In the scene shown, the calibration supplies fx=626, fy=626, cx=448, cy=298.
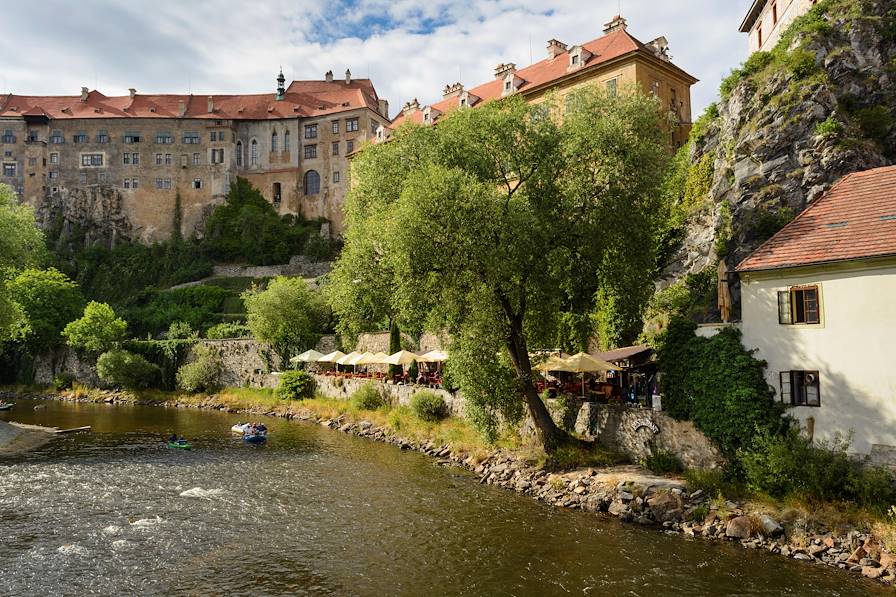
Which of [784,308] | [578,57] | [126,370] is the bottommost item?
[126,370]

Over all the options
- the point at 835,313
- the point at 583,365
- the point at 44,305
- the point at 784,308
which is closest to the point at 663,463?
the point at 583,365

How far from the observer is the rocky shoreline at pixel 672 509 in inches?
535

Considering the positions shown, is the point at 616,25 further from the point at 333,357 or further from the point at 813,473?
the point at 813,473

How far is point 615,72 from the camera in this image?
41844mm

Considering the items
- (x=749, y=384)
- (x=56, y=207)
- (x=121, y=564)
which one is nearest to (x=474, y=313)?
(x=749, y=384)

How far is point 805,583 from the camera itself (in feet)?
41.7

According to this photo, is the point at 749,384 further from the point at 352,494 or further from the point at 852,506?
the point at 352,494

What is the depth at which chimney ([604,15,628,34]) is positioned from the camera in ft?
149

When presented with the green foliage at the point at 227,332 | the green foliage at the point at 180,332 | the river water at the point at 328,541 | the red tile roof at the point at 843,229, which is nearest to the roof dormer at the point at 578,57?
the red tile roof at the point at 843,229

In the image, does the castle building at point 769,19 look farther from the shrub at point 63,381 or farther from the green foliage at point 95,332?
the shrub at point 63,381

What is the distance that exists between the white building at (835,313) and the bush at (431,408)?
46.3ft

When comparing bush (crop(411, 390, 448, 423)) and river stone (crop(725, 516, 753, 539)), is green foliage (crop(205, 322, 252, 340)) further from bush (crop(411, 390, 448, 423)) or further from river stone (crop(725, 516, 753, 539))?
river stone (crop(725, 516, 753, 539))

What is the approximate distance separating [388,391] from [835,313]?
→ 863 inches

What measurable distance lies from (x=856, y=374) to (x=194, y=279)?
6715 cm
